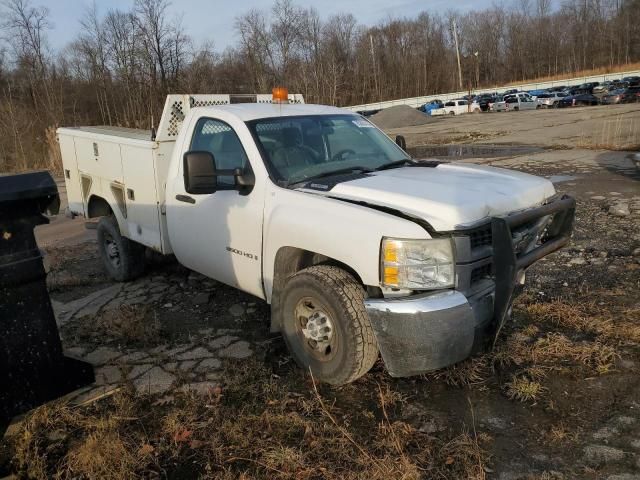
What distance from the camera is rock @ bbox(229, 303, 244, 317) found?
4941mm

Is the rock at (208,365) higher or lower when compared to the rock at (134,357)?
lower

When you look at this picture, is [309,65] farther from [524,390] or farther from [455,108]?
[524,390]

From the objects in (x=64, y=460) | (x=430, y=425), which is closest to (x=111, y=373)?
(x=64, y=460)

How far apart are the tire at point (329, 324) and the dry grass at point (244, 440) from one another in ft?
0.66

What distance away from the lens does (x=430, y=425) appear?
3025 mm

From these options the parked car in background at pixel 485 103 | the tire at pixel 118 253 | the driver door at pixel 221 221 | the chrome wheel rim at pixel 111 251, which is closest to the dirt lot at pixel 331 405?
the driver door at pixel 221 221

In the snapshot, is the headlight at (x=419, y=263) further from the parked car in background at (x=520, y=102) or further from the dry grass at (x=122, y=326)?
the parked car in background at (x=520, y=102)

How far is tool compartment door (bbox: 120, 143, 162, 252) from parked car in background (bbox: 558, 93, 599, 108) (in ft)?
153

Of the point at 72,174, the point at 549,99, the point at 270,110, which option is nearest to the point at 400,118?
the point at 549,99

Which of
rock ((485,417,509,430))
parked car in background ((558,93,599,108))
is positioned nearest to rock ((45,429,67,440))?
rock ((485,417,509,430))

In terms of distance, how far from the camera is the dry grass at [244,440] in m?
2.66

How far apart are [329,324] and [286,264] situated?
58 cm

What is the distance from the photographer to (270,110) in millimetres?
4383

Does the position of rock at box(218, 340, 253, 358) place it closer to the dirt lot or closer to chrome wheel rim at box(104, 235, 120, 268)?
the dirt lot
